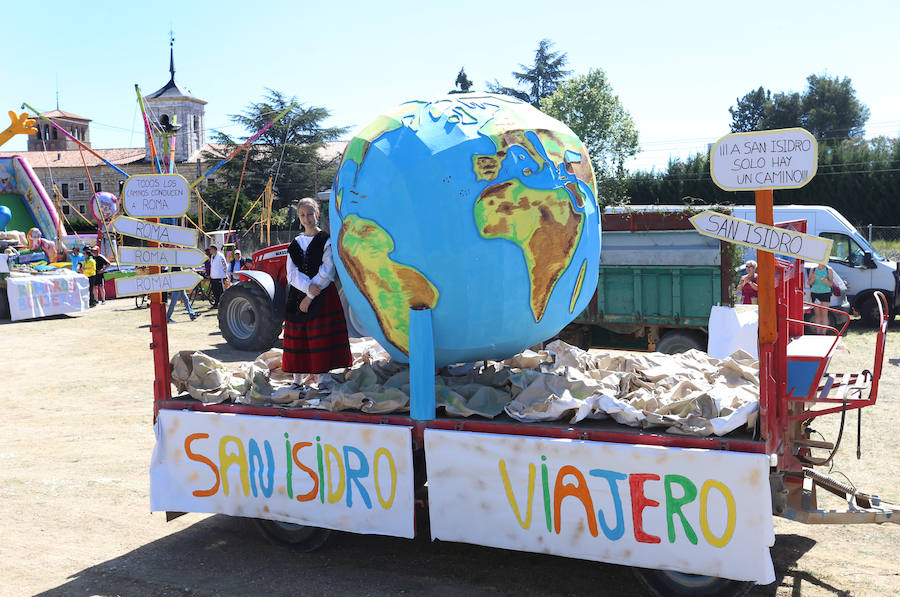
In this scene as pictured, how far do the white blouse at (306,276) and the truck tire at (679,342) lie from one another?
6.75 metres

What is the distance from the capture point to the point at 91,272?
21781 mm

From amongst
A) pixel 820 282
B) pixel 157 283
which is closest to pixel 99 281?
pixel 820 282

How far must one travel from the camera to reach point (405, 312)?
4738mm

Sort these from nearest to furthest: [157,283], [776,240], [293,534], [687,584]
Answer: [776,240] → [687,584] → [157,283] → [293,534]

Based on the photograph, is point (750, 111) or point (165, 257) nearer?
point (165, 257)

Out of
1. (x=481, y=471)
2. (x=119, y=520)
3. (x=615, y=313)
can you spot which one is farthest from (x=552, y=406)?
(x=615, y=313)

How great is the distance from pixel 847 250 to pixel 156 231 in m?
13.6

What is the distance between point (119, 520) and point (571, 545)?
11.3 feet

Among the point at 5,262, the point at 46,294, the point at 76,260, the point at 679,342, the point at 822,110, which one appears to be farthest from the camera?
the point at 822,110

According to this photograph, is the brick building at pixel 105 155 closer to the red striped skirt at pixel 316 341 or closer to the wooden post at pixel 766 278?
the red striped skirt at pixel 316 341

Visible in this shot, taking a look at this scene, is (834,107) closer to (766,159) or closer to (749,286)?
(749,286)

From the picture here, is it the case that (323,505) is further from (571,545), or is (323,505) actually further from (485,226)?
(485,226)

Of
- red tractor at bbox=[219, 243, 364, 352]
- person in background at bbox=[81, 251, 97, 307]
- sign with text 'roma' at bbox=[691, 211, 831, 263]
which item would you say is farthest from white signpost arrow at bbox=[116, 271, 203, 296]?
person in background at bbox=[81, 251, 97, 307]

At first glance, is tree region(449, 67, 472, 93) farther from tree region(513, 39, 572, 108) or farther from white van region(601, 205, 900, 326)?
white van region(601, 205, 900, 326)
